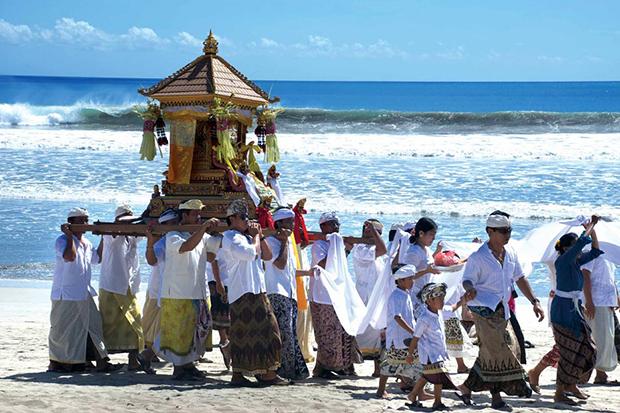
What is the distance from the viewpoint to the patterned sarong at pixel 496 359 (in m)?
8.35

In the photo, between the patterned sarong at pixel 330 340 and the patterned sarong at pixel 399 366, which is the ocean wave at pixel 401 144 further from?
the patterned sarong at pixel 399 366

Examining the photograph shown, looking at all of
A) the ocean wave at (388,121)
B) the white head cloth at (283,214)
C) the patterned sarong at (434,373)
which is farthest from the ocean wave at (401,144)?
the patterned sarong at (434,373)

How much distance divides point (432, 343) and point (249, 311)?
1.49m

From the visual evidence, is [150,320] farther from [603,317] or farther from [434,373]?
[603,317]

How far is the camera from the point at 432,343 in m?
8.31

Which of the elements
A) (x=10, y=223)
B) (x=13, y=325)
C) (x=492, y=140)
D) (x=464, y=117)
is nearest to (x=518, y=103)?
(x=464, y=117)

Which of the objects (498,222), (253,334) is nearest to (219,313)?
(253,334)

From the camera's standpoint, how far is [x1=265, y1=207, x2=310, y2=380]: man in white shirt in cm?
916

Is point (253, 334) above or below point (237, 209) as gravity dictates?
below

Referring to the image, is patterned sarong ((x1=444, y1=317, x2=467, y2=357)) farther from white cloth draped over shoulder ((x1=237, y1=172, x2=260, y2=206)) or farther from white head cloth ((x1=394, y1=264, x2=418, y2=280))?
white cloth draped over shoulder ((x1=237, y1=172, x2=260, y2=206))

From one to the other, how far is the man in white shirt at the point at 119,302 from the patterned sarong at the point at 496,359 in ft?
10.4

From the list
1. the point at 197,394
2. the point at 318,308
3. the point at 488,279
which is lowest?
the point at 197,394

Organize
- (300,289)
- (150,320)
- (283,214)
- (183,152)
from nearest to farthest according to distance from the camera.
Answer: (283,214), (300,289), (150,320), (183,152)

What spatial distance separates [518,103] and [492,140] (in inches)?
2060
